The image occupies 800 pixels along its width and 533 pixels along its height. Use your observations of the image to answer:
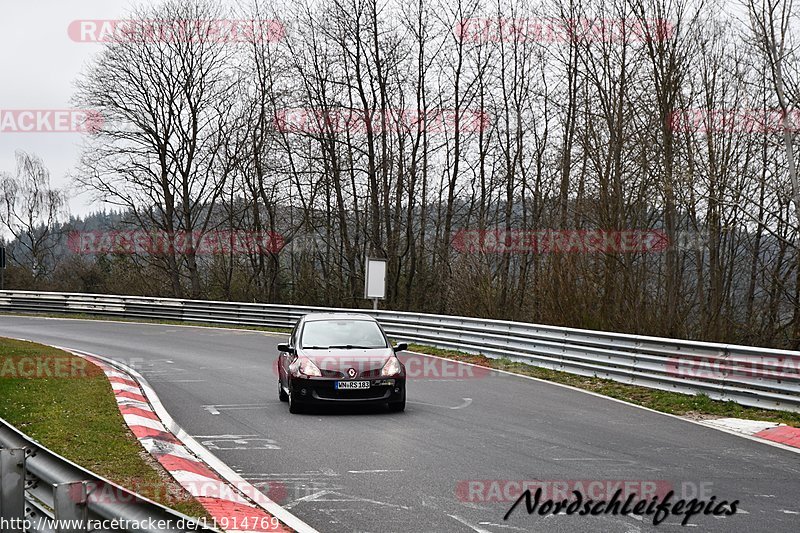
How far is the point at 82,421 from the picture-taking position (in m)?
10.6

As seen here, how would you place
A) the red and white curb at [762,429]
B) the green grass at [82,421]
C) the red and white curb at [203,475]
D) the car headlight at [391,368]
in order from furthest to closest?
the car headlight at [391,368], the red and white curb at [762,429], the green grass at [82,421], the red and white curb at [203,475]

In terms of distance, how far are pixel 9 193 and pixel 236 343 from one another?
68.6m

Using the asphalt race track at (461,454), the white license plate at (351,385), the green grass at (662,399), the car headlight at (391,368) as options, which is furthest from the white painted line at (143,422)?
the green grass at (662,399)

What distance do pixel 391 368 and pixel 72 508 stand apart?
8.56m

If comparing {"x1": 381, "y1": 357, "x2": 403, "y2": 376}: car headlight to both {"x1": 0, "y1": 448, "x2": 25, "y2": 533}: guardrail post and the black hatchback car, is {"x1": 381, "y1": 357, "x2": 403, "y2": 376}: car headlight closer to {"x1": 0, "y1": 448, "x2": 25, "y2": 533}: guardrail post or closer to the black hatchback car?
the black hatchback car

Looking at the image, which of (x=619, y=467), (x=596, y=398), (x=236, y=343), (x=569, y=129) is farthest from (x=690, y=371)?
(x=569, y=129)

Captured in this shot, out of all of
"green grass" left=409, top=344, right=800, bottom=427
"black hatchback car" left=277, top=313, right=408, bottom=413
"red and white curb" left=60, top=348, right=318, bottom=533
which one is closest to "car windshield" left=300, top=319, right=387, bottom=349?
"black hatchback car" left=277, top=313, right=408, bottom=413

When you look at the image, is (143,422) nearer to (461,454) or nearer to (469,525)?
(461,454)

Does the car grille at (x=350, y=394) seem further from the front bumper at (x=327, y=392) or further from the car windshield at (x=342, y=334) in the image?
the car windshield at (x=342, y=334)

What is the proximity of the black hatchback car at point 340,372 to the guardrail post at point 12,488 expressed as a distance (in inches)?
291

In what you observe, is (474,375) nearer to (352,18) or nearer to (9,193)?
(352,18)

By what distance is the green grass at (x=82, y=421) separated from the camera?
7.55 m

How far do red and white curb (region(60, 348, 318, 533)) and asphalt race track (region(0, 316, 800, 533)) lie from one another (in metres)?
0.16

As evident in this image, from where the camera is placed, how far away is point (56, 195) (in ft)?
278
